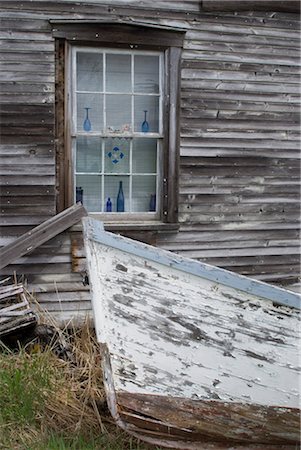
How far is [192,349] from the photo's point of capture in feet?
12.1

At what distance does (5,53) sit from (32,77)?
32 cm

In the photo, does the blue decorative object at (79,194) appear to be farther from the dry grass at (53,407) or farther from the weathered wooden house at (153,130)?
the dry grass at (53,407)

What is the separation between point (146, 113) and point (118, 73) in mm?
473

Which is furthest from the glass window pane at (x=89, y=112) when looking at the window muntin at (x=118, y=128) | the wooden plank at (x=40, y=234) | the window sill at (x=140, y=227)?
the window sill at (x=140, y=227)

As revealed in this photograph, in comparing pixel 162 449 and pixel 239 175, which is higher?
pixel 239 175

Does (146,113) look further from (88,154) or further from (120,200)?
(120,200)

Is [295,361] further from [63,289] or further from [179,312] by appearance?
[63,289]

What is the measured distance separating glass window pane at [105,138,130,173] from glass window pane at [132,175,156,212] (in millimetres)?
184

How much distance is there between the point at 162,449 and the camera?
3650 mm

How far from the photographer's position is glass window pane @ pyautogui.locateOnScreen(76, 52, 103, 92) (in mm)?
5859

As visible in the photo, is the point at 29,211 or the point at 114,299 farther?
the point at 29,211

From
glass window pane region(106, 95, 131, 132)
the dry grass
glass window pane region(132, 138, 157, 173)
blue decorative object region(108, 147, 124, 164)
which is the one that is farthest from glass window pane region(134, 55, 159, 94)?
the dry grass

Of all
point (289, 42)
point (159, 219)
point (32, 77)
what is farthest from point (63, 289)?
point (289, 42)

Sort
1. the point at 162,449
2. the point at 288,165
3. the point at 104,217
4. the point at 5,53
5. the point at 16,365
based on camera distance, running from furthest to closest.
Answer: the point at 288,165 → the point at 104,217 → the point at 5,53 → the point at 16,365 → the point at 162,449
